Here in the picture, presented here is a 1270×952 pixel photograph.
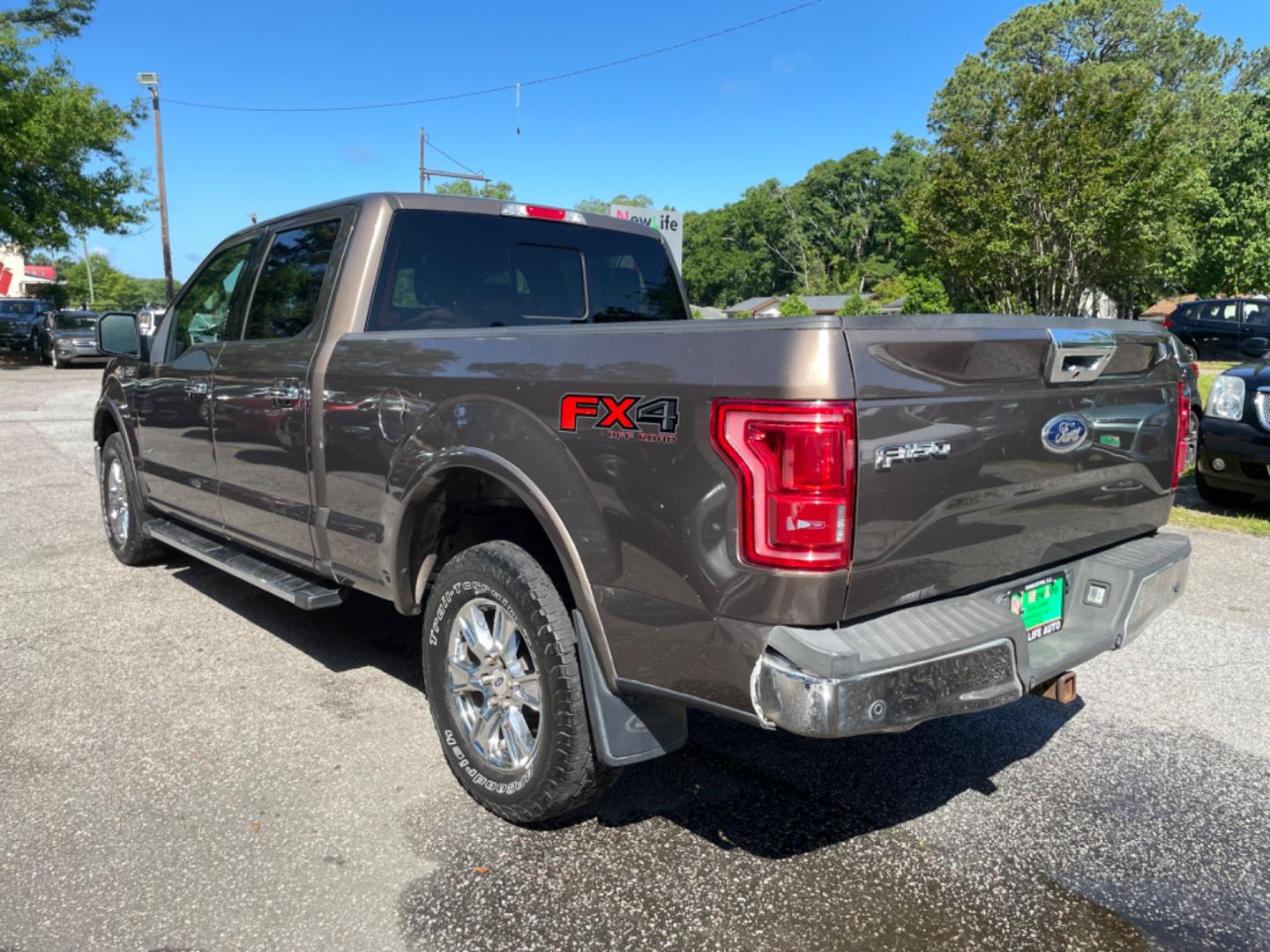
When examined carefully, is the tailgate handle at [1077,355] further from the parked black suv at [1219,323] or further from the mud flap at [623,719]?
the parked black suv at [1219,323]

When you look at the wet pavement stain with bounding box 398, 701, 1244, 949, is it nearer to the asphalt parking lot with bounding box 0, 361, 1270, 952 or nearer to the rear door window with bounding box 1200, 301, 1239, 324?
the asphalt parking lot with bounding box 0, 361, 1270, 952

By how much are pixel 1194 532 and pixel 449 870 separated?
20.5 ft

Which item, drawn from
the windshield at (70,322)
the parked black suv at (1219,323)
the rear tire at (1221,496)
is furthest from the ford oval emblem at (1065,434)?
the windshield at (70,322)

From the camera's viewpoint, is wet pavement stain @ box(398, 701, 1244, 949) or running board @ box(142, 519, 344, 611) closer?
wet pavement stain @ box(398, 701, 1244, 949)

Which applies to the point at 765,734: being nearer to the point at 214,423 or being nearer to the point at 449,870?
the point at 449,870

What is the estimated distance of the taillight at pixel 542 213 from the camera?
4016 mm

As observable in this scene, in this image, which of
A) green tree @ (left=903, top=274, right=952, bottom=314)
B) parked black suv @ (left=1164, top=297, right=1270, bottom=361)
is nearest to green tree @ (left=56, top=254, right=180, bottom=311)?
green tree @ (left=903, top=274, right=952, bottom=314)

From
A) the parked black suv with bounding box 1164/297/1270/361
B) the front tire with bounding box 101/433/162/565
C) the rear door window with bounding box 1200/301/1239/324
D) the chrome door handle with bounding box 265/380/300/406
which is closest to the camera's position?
the chrome door handle with bounding box 265/380/300/406

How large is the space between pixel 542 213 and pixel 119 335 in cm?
277

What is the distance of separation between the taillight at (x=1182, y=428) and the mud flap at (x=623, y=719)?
201 centimetres

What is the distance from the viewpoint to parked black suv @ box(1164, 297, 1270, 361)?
20781 mm

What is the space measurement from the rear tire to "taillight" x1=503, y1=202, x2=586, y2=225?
5.88m

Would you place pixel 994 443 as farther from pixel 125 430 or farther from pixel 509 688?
pixel 125 430

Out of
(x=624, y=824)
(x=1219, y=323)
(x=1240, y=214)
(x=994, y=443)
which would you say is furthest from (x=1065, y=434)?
(x=1240, y=214)
